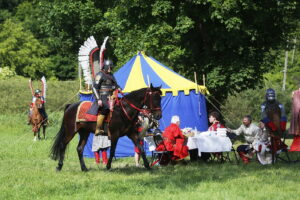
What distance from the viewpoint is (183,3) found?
77.5 feet

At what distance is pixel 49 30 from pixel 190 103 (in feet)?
55.6

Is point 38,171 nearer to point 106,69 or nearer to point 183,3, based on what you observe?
point 106,69

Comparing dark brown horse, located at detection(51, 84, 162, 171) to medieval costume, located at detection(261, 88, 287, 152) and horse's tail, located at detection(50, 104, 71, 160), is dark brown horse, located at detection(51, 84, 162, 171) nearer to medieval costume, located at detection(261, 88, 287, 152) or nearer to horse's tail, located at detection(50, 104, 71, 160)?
horse's tail, located at detection(50, 104, 71, 160)

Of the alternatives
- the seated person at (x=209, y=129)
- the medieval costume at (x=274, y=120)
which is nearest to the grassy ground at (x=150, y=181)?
the medieval costume at (x=274, y=120)

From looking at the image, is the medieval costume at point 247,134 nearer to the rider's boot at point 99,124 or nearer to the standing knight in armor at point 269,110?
the standing knight in armor at point 269,110

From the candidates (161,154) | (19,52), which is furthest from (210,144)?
(19,52)

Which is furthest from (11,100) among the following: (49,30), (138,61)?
(138,61)

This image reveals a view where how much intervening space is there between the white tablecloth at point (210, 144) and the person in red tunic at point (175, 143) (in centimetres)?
19

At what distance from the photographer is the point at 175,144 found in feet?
47.7

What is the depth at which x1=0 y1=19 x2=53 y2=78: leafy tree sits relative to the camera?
54031mm

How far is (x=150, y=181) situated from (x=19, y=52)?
45302mm

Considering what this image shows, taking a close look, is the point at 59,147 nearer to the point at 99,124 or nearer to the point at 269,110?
the point at 99,124

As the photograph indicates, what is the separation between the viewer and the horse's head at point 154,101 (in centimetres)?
1288

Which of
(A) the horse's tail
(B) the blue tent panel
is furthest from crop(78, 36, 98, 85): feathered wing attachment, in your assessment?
(B) the blue tent panel
